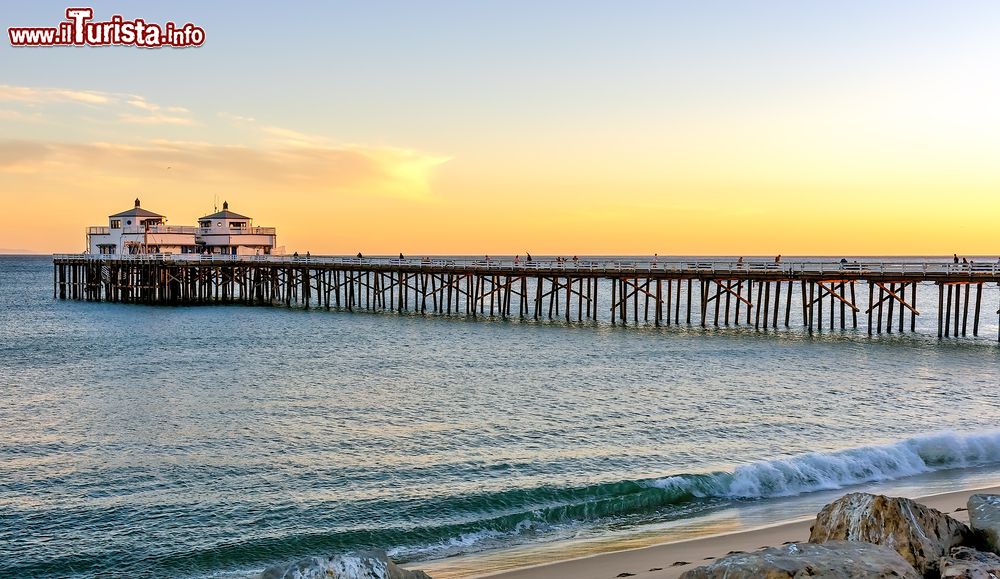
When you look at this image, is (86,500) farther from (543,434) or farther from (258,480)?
(543,434)

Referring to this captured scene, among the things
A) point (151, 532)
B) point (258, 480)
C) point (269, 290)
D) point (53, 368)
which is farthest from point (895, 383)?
point (269, 290)

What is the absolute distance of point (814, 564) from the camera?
7031mm

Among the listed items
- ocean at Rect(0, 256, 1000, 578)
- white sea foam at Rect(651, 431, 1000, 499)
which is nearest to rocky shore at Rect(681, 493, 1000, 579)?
ocean at Rect(0, 256, 1000, 578)

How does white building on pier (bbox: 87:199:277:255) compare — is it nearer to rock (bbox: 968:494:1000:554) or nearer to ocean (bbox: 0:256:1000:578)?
ocean (bbox: 0:256:1000:578)

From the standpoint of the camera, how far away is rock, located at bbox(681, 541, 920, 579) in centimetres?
695

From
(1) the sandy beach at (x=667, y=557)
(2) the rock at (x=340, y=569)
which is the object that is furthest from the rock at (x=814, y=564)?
(2) the rock at (x=340, y=569)

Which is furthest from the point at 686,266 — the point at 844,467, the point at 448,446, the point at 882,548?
the point at 882,548

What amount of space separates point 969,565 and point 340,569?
5386mm

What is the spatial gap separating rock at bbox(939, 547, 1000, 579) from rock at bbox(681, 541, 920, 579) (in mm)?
522

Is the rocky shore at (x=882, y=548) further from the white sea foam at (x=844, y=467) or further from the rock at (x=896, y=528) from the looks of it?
the white sea foam at (x=844, y=467)

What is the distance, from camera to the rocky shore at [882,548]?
277 inches

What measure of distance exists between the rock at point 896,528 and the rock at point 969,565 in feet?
0.64

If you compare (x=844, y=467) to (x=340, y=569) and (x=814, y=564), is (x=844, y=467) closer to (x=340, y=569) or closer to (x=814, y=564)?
(x=814, y=564)

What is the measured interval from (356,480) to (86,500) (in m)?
4.15
